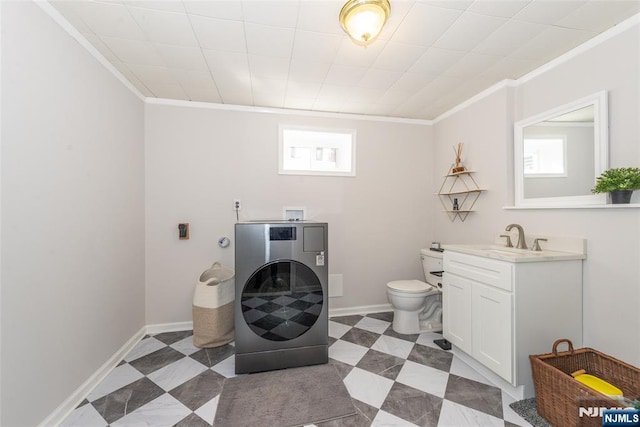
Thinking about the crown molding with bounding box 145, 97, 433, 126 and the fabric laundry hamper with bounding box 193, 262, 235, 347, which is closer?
the fabric laundry hamper with bounding box 193, 262, 235, 347

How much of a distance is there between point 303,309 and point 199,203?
5.06ft

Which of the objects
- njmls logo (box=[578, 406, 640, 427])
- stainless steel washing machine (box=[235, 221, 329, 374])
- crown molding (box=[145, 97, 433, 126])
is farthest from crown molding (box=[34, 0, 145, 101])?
njmls logo (box=[578, 406, 640, 427])

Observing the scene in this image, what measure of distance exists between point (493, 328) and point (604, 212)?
99 cm

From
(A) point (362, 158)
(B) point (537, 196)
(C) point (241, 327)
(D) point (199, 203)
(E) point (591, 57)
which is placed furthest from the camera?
(A) point (362, 158)

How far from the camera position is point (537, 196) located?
6.52ft

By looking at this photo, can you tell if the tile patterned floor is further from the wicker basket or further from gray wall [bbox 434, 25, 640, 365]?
gray wall [bbox 434, 25, 640, 365]

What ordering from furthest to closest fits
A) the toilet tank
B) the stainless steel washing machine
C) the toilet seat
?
the toilet tank, the toilet seat, the stainless steel washing machine

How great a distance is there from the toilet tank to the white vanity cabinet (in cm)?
77

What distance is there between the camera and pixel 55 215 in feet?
4.65

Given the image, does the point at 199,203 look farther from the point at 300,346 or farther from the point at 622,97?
the point at 622,97

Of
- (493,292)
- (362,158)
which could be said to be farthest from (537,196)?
(362,158)

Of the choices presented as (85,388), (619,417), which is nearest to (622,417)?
(619,417)

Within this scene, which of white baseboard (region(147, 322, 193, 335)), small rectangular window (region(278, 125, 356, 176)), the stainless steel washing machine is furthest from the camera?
small rectangular window (region(278, 125, 356, 176))

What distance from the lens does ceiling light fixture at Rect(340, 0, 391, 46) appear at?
4.24ft
